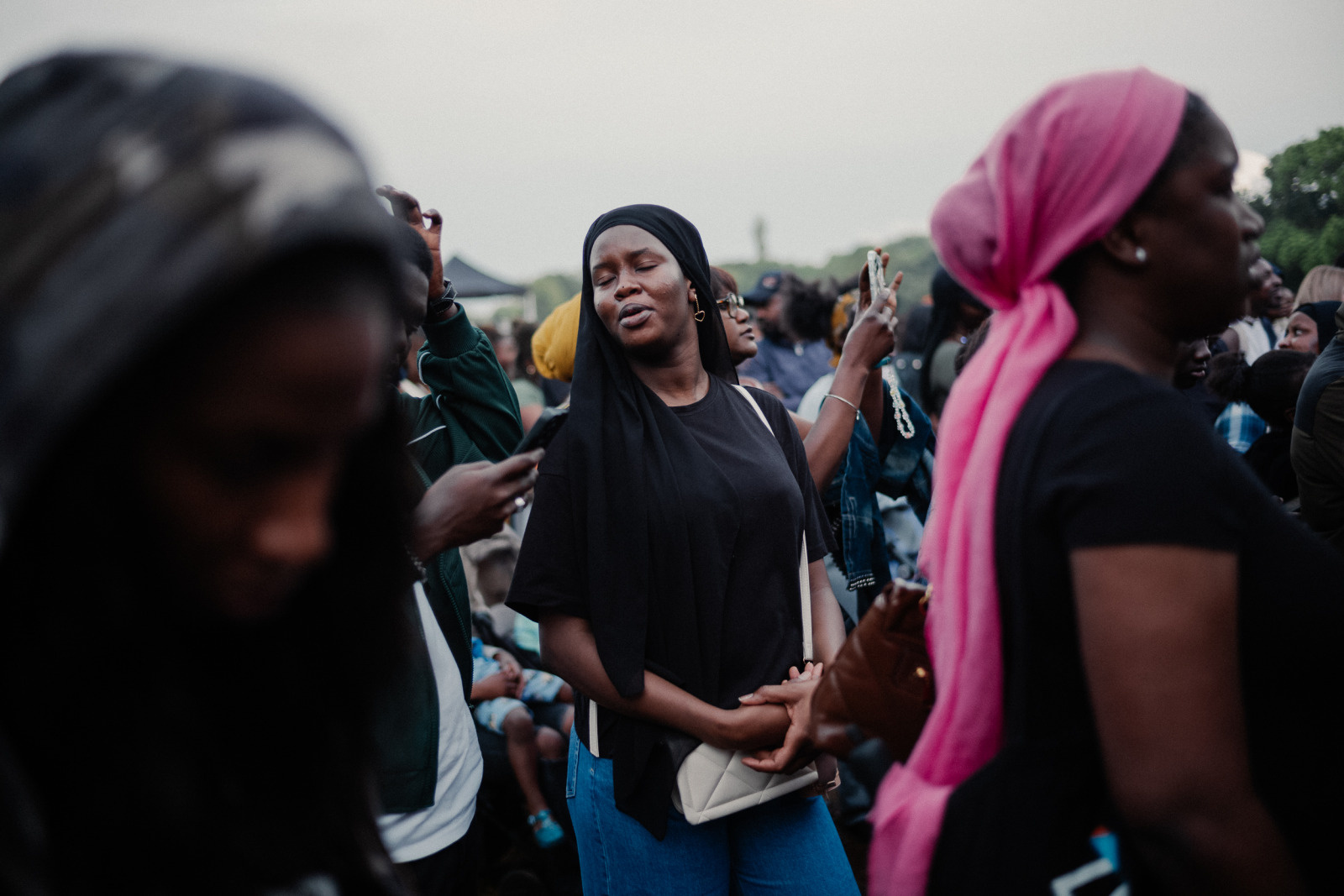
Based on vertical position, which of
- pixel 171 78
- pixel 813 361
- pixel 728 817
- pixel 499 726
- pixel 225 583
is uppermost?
pixel 171 78

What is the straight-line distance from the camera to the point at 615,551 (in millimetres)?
2096

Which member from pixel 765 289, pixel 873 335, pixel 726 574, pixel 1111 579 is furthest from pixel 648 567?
pixel 765 289

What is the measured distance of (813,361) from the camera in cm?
707

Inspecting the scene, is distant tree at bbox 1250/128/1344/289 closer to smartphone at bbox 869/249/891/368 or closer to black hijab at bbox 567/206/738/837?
smartphone at bbox 869/249/891/368

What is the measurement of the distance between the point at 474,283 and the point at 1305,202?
36.0 feet

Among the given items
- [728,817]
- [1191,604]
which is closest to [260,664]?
[1191,604]

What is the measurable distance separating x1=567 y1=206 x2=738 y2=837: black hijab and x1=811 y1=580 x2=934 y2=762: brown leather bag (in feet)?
1.66

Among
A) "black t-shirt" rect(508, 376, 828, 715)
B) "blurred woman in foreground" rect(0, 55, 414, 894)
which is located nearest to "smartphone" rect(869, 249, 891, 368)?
"black t-shirt" rect(508, 376, 828, 715)

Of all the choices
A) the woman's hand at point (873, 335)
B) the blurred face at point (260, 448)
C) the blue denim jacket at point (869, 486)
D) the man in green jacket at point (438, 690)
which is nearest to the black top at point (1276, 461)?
the blue denim jacket at point (869, 486)

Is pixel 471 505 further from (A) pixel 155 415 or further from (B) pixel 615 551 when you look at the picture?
(A) pixel 155 415

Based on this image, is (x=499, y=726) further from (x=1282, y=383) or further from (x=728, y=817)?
(x=1282, y=383)

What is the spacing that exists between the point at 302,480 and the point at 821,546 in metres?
1.91

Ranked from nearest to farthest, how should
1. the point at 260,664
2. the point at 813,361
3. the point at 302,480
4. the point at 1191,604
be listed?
the point at 302,480 < the point at 260,664 < the point at 1191,604 < the point at 813,361

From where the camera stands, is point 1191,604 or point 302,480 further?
point 1191,604
